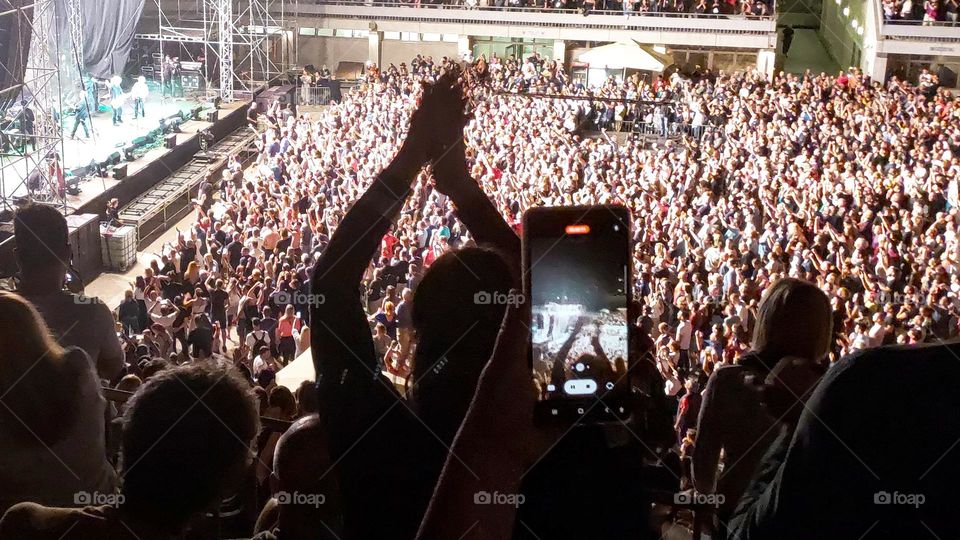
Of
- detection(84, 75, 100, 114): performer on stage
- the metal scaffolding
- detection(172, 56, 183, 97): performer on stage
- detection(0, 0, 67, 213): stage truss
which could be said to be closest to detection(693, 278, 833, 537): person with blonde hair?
detection(0, 0, 67, 213): stage truss

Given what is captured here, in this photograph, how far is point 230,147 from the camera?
18281 mm

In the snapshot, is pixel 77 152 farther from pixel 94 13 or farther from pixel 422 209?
pixel 422 209

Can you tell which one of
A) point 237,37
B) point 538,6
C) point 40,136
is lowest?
point 40,136

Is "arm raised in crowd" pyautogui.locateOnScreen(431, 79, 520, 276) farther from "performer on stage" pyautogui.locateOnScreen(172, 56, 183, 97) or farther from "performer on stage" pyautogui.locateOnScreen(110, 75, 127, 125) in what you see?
"performer on stage" pyautogui.locateOnScreen(172, 56, 183, 97)

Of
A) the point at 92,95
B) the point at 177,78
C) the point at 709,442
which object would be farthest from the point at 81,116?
the point at 709,442

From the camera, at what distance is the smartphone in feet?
4.97

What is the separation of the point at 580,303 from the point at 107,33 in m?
20.5

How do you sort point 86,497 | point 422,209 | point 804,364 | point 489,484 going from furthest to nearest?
point 422,209, point 86,497, point 804,364, point 489,484

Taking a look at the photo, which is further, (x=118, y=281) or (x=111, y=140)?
(x=111, y=140)

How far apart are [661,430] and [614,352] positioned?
0.18 m

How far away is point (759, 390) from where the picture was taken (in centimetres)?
182

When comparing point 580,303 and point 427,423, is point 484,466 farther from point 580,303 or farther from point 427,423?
point 580,303

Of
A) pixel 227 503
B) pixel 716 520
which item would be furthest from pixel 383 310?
pixel 716 520

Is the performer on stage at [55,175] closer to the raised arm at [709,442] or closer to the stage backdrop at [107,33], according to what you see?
the stage backdrop at [107,33]
